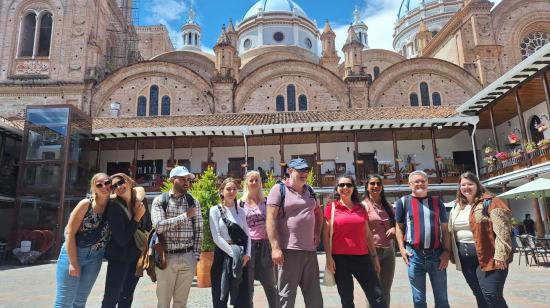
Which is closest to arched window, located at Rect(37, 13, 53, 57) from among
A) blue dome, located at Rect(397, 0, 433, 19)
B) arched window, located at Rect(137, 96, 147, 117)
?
arched window, located at Rect(137, 96, 147, 117)

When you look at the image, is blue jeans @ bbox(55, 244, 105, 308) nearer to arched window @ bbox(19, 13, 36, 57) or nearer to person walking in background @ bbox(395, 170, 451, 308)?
person walking in background @ bbox(395, 170, 451, 308)

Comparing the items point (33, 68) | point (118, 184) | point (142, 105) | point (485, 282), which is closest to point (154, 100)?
point (142, 105)

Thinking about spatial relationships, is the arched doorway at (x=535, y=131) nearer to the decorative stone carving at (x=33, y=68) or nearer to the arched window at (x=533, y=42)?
the arched window at (x=533, y=42)

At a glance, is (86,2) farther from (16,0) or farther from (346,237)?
(346,237)

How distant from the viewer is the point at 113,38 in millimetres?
30172

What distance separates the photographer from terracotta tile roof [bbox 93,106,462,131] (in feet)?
58.8

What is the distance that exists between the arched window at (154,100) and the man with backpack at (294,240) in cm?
2209

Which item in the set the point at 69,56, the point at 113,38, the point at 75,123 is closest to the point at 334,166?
the point at 75,123

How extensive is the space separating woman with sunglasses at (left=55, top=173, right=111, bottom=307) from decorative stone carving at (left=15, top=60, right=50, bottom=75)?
81.9 ft

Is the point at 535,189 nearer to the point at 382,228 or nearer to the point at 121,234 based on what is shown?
the point at 382,228

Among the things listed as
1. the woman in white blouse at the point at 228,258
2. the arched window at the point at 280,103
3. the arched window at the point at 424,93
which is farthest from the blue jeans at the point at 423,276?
the arched window at the point at 424,93

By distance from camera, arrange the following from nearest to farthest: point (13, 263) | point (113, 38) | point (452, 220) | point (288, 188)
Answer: point (288, 188) < point (452, 220) < point (13, 263) < point (113, 38)

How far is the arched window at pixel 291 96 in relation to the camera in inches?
971

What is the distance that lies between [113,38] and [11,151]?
49.8ft
